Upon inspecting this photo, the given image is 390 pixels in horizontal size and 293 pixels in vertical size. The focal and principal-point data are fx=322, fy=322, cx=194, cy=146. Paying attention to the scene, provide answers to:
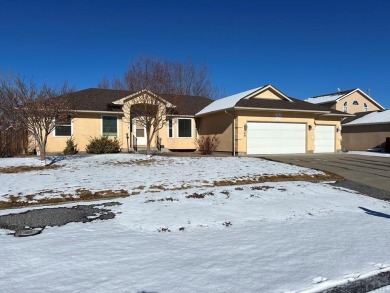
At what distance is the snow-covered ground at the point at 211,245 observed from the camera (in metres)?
3.52

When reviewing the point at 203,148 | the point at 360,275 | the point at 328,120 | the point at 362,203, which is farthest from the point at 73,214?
the point at 328,120

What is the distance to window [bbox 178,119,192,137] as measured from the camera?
79.5 ft

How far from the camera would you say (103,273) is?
3.68m

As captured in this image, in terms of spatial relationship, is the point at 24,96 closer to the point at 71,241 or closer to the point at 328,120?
the point at 71,241

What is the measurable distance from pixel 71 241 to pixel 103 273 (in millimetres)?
1361

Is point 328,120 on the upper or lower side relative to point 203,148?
upper

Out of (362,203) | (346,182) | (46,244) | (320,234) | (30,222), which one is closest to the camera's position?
(46,244)

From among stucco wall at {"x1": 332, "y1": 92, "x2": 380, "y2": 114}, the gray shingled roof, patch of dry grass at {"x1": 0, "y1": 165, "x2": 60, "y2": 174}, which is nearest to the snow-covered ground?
patch of dry grass at {"x1": 0, "y1": 165, "x2": 60, "y2": 174}

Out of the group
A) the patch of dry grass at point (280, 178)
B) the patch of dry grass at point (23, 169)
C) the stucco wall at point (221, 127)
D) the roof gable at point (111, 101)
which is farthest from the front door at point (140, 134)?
the patch of dry grass at point (280, 178)

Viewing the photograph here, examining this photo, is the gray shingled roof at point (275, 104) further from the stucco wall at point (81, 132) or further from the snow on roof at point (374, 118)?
the stucco wall at point (81, 132)

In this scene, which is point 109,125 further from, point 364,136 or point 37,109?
point 364,136

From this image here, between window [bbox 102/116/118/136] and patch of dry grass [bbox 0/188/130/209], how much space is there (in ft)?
43.7

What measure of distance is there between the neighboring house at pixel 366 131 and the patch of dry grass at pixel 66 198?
25641mm

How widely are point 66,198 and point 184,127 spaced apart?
1679cm
